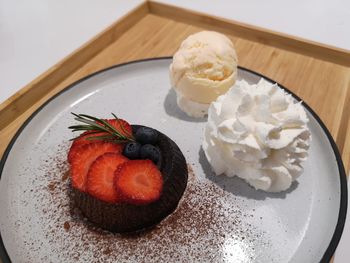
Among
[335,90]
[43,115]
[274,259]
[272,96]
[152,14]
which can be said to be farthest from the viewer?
[152,14]

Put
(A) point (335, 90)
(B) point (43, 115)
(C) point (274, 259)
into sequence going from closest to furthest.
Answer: (C) point (274, 259)
(B) point (43, 115)
(A) point (335, 90)

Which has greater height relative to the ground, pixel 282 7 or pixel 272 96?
pixel 272 96

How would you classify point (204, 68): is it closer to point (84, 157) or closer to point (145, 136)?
point (145, 136)

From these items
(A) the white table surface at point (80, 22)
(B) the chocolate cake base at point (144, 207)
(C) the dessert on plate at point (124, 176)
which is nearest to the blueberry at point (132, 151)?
(C) the dessert on plate at point (124, 176)

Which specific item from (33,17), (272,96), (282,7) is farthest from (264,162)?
(33,17)

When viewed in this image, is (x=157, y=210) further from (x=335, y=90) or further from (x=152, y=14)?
(x=152, y=14)

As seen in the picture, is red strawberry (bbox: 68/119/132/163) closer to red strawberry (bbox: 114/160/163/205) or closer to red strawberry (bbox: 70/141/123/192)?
red strawberry (bbox: 70/141/123/192)

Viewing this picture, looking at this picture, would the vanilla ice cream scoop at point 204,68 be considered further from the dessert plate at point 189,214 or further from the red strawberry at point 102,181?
the red strawberry at point 102,181
